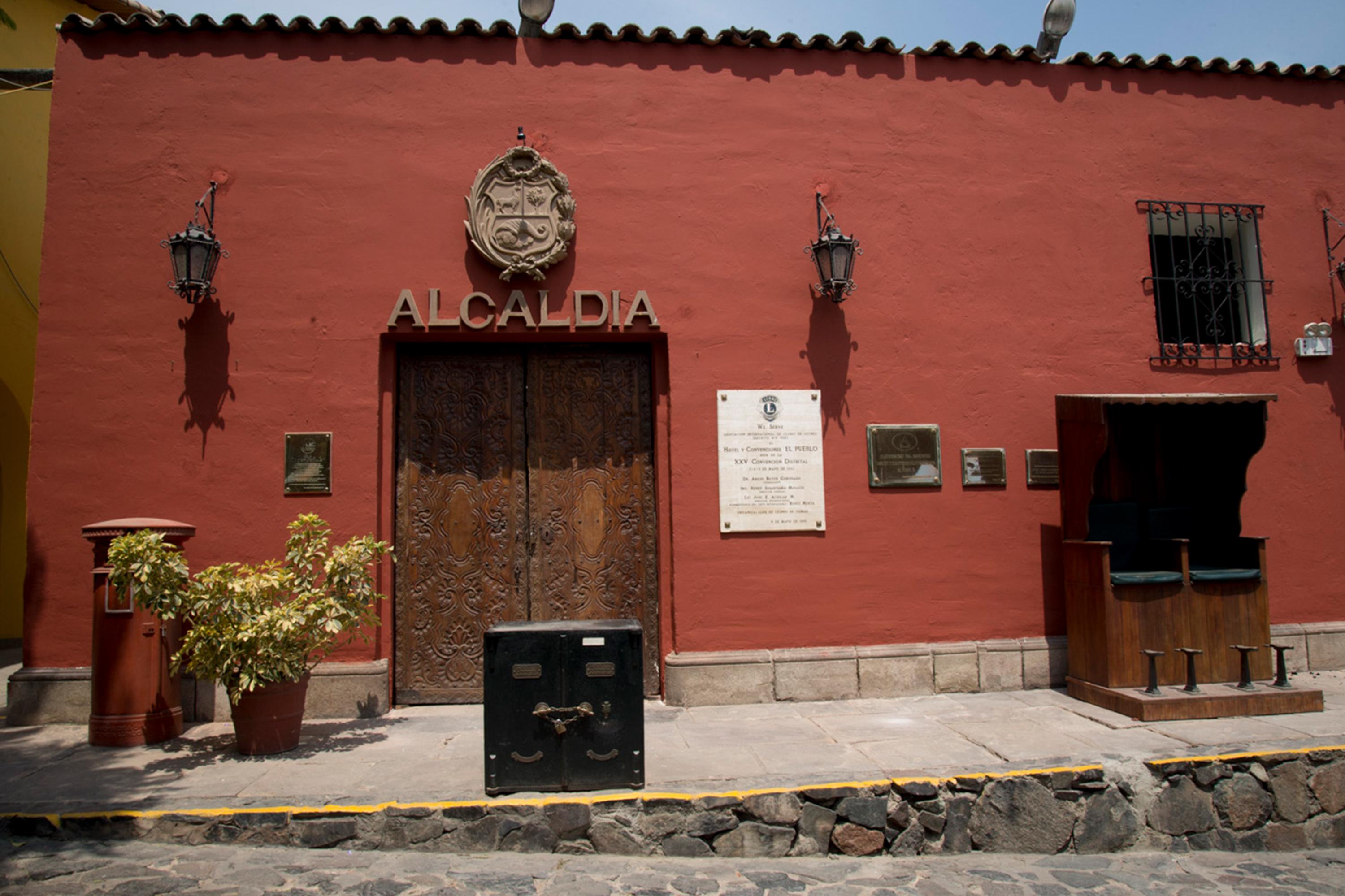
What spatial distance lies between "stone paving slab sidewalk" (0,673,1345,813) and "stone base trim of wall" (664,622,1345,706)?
0.49 feet

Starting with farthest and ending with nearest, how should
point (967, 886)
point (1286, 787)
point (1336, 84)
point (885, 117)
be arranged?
point (1336, 84)
point (885, 117)
point (1286, 787)
point (967, 886)

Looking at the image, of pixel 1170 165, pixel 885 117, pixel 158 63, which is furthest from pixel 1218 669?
pixel 158 63

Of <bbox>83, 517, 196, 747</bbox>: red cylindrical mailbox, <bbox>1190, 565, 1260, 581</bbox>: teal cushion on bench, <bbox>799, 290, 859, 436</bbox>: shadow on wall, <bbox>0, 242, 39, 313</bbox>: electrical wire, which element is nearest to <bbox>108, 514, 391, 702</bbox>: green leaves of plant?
<bbox>83, 517, 196, 747</bbox>: red cylindrical mailbox

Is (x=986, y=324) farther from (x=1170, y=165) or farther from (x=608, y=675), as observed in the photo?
(x=608, y=675)

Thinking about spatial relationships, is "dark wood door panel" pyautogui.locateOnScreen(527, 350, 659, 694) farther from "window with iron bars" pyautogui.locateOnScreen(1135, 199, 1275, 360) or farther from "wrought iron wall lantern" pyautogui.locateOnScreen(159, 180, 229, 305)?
"window with iron bars" pyautogui.locateOnScreen(1135, 199, 1275, 360)

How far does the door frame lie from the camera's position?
682cm

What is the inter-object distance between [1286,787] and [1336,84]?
640 centimetres

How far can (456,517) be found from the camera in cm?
702

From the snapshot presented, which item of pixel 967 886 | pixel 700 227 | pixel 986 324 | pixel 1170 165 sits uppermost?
pixel 1170 165

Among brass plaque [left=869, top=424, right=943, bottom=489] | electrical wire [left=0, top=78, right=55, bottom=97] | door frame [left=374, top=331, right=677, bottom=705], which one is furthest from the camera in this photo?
electrical wire [left=0, top=78, right=55, bottom=97]

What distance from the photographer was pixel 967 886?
14.4 feet

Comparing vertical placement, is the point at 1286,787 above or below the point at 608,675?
below

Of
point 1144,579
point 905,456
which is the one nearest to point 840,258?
point 905,456

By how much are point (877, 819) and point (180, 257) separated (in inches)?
233
